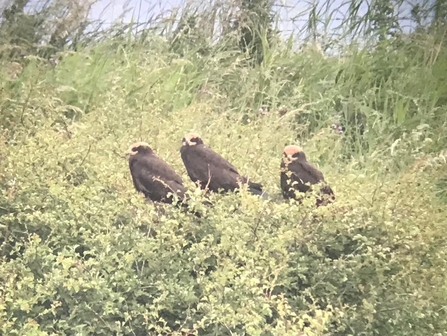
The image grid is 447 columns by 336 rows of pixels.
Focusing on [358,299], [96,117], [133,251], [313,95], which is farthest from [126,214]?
[313,95]

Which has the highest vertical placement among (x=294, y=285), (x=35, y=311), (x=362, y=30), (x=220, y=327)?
(x=362, y=30)

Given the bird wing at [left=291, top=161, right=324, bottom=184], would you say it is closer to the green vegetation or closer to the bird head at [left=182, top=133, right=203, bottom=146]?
the green vegetation

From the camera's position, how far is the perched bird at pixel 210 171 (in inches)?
70.2

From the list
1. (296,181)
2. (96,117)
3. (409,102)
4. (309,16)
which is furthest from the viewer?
(309,16)

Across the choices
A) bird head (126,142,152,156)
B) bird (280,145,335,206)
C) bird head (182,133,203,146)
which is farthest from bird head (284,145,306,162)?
bird head (126,142,152,156)

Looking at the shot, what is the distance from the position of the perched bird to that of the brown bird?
0.07 meters

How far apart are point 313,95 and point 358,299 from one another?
2.02 m

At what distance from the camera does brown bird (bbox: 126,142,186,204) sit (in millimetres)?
1729

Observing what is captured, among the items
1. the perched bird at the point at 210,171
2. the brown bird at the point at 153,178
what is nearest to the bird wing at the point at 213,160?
the perched bird at the point at 210,171

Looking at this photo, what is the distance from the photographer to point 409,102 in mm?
3234

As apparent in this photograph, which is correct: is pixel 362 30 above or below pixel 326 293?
above

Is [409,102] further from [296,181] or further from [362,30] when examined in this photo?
[296,181]

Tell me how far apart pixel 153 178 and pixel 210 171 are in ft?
0.58

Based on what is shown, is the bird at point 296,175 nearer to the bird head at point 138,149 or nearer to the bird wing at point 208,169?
the bird wing at point 208,169
